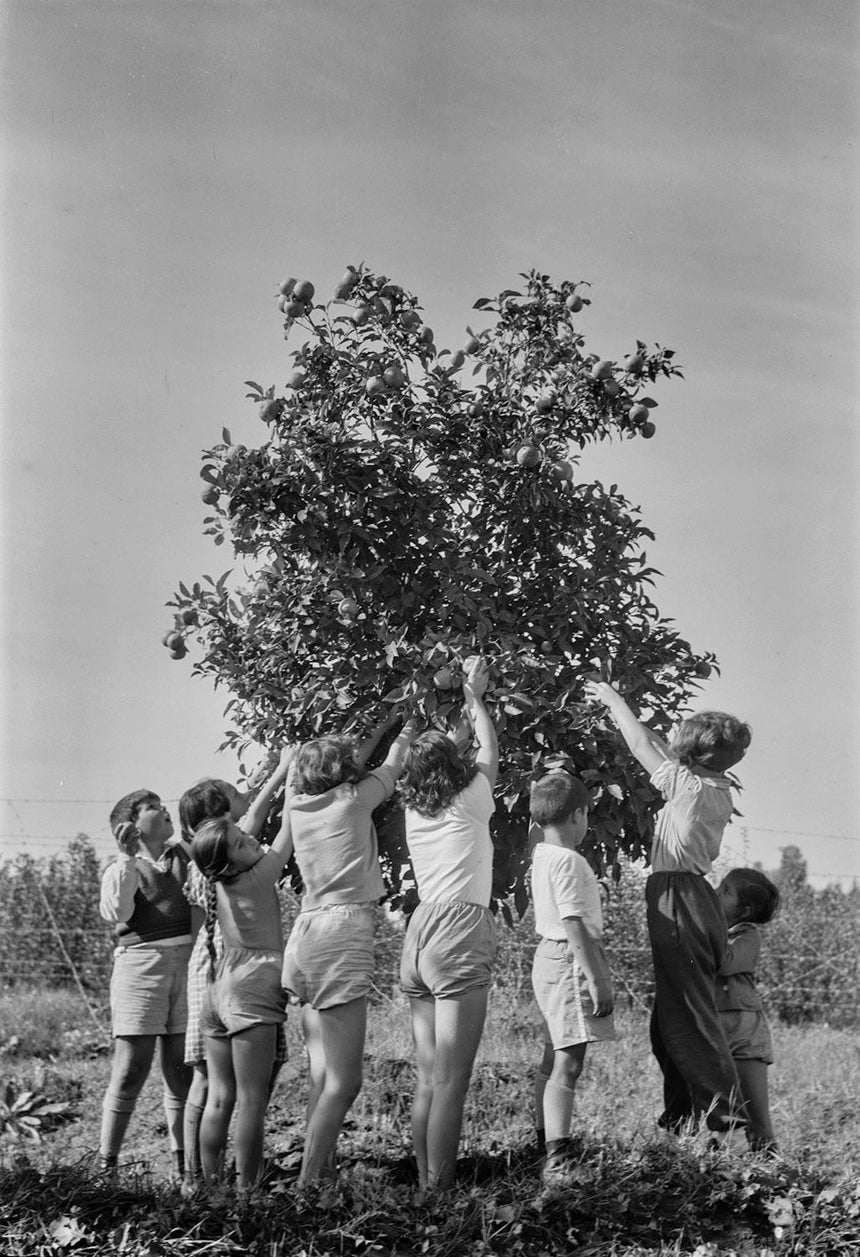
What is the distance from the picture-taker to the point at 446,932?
425cm

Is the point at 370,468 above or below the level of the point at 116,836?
above

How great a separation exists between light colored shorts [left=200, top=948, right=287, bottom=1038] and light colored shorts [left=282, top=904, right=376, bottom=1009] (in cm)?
12

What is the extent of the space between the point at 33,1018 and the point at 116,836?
17.7 feet

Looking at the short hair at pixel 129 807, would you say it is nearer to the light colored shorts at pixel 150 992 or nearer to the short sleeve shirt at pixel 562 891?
the light colored shorts at pixel 150 992

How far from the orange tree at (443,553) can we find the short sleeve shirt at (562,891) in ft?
1.29

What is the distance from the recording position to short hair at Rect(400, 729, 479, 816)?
4.35 m

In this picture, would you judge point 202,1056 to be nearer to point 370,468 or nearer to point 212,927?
point 212,927

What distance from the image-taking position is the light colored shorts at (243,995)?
448 centimetres

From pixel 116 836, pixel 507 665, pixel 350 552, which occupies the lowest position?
pixel 116 836

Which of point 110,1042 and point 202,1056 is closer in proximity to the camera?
point 202,1056

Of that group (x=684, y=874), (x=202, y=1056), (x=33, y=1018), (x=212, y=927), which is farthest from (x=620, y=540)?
(x=33, y=1018)

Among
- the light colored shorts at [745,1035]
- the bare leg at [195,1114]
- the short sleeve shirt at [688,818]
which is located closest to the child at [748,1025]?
the light colored shorts at [745,1035]

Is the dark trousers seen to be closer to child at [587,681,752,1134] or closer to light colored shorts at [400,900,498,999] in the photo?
child at [587,681,752,1134]

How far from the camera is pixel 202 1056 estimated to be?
15.5 ft
